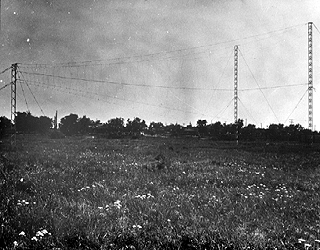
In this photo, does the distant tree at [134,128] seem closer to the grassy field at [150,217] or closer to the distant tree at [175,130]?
the distant tree at [175,130]

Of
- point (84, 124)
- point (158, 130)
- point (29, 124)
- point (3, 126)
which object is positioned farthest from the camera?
point (84, 124)

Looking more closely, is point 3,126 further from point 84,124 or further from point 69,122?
point 69,122

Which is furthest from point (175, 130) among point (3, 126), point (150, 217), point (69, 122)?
point (150, 217)

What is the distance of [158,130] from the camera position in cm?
7706

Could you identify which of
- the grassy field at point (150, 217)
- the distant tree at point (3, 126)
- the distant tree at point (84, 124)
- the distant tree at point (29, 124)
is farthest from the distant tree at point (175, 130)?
the grassy field at point (150, 217)

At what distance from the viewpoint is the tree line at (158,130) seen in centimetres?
4659

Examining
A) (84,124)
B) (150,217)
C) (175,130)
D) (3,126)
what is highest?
(84,124)

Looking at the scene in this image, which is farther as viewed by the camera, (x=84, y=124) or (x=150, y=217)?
(x=84, y=124)

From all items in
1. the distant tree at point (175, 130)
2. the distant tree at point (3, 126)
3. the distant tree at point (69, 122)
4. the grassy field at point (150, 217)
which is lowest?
the grassy field at point (150, 217)

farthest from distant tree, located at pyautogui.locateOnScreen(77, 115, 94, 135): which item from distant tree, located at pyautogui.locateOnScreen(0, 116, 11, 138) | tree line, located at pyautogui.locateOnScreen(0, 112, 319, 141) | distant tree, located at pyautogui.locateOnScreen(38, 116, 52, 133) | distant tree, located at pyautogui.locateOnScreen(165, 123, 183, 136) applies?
distant tree, located at pyautogui.locateOnScreen(0, 116, 11, 138)

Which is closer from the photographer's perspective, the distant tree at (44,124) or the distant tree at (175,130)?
the distant tree at (175,130)

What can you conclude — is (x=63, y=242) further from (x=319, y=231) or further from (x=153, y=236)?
(x=319, y=231)

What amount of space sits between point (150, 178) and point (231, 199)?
3.69 m

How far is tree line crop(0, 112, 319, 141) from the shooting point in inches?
1834
